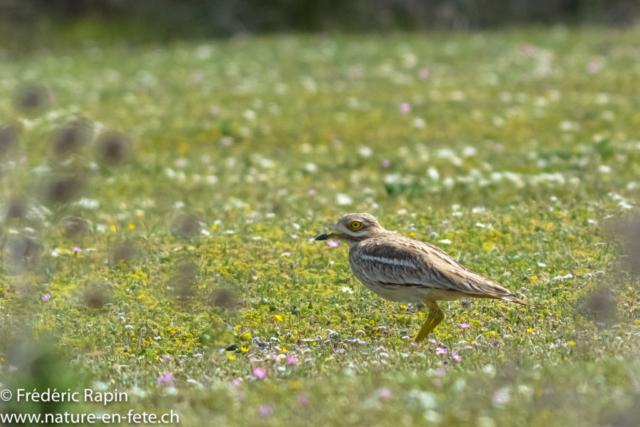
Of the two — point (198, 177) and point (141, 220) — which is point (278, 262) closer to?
point (141, 220)

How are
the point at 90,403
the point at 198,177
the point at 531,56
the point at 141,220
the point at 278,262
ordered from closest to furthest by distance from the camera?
the point at 90,403, the point at 278,262, the point at 141,220, the point at 198,177, the point at 531,56

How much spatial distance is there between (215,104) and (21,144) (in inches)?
186

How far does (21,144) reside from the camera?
16703 mm

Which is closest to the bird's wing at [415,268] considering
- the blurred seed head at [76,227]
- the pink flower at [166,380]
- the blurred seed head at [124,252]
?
the pink flower at [166,380]

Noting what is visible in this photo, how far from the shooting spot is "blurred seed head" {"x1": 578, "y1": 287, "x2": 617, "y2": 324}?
24.7ft

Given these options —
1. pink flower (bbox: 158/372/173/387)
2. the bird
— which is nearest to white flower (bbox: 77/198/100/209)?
the bird

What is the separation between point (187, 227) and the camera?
10.4 metres

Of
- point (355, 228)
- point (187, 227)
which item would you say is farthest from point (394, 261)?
point (187, 227)

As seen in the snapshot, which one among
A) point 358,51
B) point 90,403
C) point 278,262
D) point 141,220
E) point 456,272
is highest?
point 456,272

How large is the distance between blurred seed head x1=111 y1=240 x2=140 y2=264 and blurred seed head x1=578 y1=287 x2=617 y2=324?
16.1 feet

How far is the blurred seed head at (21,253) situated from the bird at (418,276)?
3.12 metres

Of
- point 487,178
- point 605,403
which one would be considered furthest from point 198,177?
point 605,403

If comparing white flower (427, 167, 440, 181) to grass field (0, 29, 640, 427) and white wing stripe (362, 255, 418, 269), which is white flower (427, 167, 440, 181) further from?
white wing stripe (362, 255, 418, 269)

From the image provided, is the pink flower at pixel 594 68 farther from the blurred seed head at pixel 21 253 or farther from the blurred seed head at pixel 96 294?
the blurred seed head at pixel 96 294
